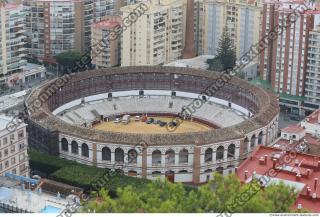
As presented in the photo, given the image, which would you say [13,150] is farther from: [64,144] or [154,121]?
[154,121]

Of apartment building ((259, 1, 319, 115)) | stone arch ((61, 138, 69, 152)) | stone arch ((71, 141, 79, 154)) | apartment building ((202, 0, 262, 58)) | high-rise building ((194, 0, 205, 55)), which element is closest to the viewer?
stone arch ((71, 141, 79, 154))

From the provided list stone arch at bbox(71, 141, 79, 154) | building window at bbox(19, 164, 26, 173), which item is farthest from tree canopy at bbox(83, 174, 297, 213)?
stone arch at bbox(71, 141, 79, 154)

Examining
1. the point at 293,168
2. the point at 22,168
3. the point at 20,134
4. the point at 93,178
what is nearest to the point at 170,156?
the point at 93,178

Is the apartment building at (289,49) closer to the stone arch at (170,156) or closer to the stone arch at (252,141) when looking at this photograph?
the stone arch at (252,141)

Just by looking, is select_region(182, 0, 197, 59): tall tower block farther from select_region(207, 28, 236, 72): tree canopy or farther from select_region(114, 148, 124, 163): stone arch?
select_region(114, 148, 124, 163): stone arch

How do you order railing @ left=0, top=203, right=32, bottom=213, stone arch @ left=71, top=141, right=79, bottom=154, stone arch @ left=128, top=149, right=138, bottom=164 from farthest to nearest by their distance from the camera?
1. stone arch @ left=71, top=141, right=79, bottom=154
2. stone arch @ left=128, top=149, right=138, bottom=164
3. railing @ left=0, top=203, right=32, bottom=213

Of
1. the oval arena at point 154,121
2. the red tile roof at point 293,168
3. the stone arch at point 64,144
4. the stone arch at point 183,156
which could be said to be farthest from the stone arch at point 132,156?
the red tile roof at point 293,168
